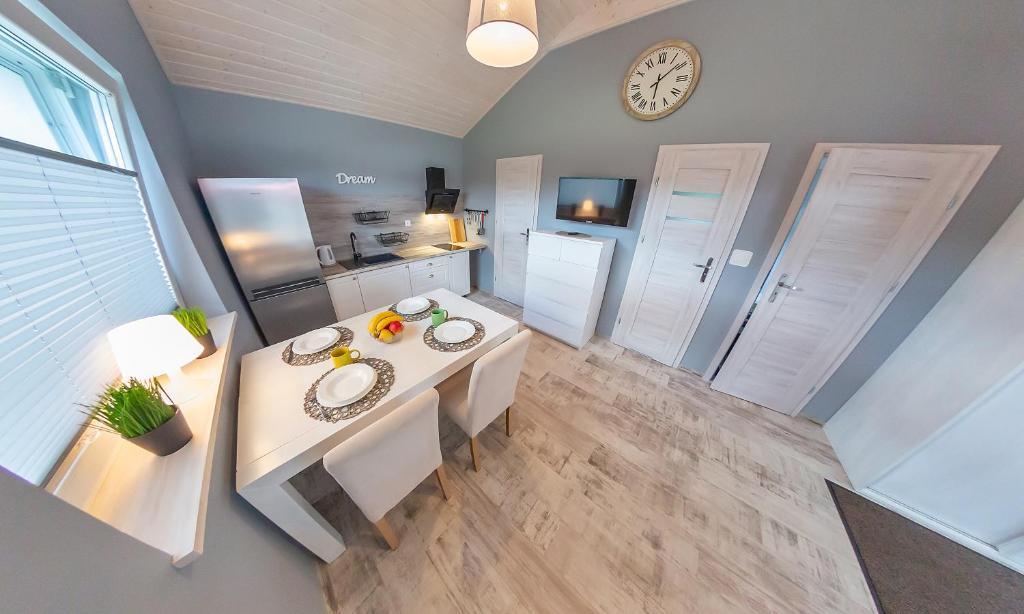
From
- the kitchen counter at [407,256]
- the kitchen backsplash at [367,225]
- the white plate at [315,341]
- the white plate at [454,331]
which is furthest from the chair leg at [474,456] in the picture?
the kitchen backsplash at [367,225]

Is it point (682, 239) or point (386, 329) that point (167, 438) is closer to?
point (386, 329)

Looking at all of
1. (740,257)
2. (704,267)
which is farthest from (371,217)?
(740,257)

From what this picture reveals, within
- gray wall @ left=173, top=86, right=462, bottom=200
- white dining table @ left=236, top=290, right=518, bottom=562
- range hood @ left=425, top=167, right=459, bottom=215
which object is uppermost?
gray wall @ left=173, top=86, right=462, bottom=200

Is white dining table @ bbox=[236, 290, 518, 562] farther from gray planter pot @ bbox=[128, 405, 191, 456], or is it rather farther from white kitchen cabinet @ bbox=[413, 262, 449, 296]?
white kitchen cabinet @ bbox=[413, 262, 449, 296]

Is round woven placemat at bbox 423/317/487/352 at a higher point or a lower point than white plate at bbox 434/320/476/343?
lower

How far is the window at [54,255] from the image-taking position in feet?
1.99

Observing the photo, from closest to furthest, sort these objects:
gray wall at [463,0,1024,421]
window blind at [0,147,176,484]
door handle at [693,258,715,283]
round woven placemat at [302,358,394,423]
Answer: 1. window blind at [0,147,176,484]
2. round woven placemat at [302,358,394,423]
3. gray wall at [463,0,1024,421]
4. door handle at [693,258,715,283]

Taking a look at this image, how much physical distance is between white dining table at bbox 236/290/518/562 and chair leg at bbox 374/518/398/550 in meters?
0.21

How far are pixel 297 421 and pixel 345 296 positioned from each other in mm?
1832

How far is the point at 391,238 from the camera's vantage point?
3.06m

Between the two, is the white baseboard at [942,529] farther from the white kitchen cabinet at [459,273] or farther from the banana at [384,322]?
the white kitchen cabinet at [459,273]

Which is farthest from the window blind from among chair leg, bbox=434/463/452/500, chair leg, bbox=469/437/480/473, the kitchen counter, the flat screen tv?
the flat screen tv

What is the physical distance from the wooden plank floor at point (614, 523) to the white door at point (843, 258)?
47cm

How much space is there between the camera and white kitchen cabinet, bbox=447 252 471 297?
338 centimetres
